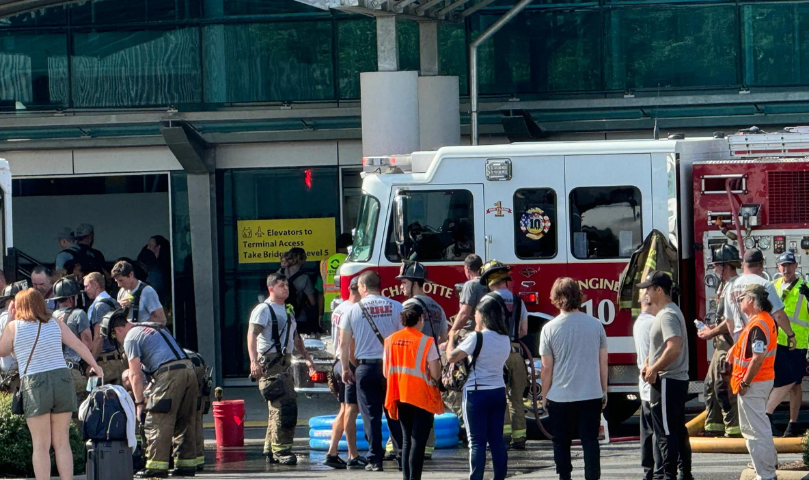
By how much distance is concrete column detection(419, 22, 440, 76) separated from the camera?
1723cm

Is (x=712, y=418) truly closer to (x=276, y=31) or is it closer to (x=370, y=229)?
(x=370, y=229)

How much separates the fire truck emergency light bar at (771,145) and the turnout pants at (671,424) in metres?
3.56

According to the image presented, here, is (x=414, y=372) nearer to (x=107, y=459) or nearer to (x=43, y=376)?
(x=107, y=459)

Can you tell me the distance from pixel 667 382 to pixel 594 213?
323cm

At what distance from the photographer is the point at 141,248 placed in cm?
2012

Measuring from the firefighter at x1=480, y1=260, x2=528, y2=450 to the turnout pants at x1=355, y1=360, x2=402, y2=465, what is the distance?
1.33 metres

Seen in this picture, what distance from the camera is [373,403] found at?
11.5 metres

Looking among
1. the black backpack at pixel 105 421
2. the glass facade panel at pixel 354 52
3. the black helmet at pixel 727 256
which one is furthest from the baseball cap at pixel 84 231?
the black helmet at pixel 727 256

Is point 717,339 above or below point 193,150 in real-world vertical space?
below

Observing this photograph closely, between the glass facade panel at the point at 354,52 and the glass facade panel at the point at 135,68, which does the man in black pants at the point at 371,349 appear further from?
the glass facade panel at the point at 135,68

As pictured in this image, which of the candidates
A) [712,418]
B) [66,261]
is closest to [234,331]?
[66,261]

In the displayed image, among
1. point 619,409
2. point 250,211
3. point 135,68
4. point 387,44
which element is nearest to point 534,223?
point 619,409

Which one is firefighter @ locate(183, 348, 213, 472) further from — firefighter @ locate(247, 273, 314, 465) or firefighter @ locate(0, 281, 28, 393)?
firefighter @ locate(0, 281, 28, 393)

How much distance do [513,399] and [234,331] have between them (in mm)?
6820
